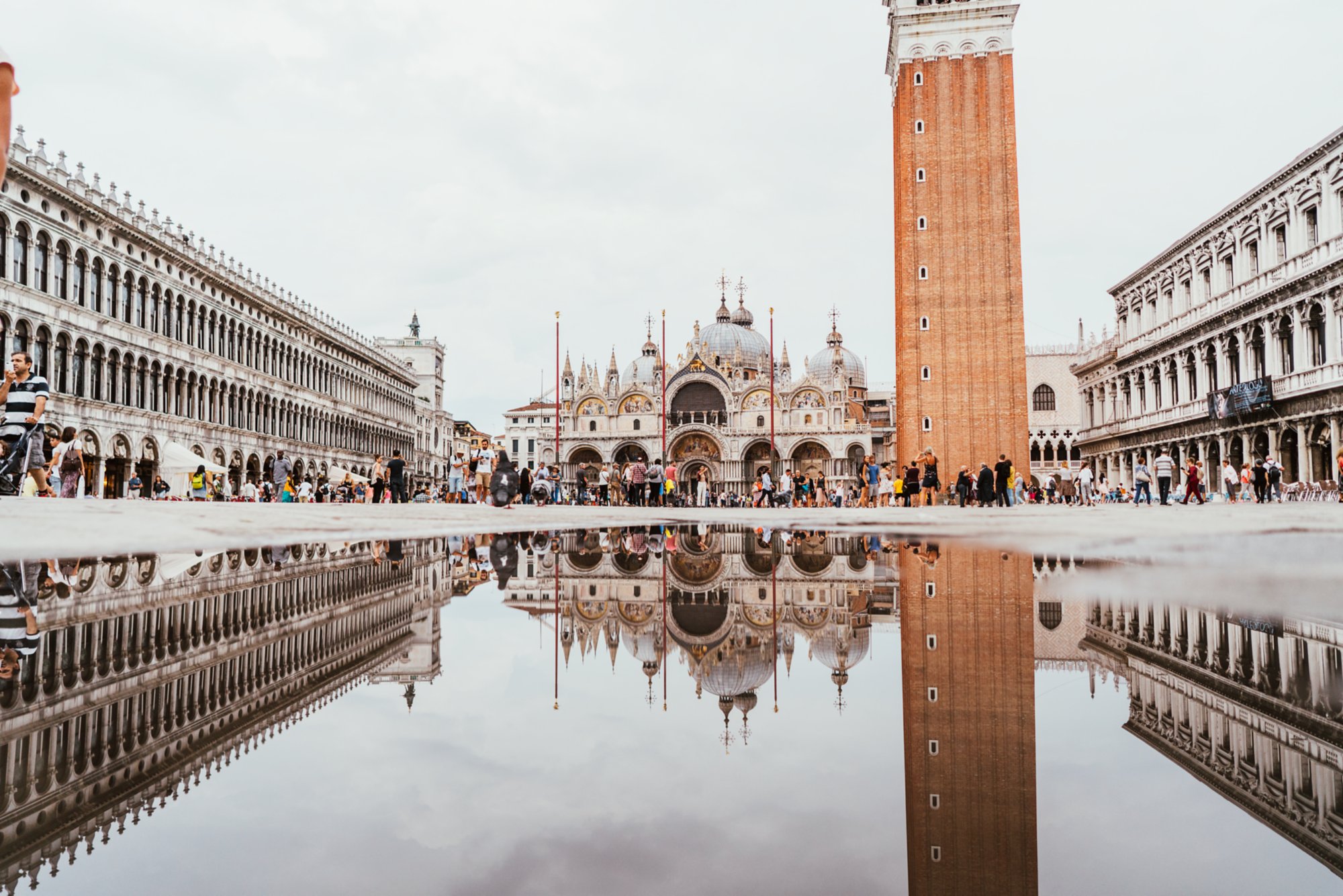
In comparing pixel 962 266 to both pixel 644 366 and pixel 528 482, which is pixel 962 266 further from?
pixel 644 366

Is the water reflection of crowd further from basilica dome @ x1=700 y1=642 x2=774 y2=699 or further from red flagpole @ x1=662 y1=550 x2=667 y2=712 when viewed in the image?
basilica dome @ x1=700 y1=642 x2=774 y2=699

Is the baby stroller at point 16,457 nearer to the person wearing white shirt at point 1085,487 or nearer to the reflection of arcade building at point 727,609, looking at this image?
the reflection of arcade building at point 727,609

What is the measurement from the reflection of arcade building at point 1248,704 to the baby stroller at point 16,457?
11.5 metres

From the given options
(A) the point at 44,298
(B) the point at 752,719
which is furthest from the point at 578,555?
(A) the point at 44,298

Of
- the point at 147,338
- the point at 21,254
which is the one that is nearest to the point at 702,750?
the point at 21,254

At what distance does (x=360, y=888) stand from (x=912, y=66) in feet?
149

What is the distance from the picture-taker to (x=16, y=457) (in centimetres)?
1073

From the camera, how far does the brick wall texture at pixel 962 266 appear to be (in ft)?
133

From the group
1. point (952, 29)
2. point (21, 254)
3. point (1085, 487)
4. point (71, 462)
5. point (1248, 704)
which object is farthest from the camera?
point (952, 29)

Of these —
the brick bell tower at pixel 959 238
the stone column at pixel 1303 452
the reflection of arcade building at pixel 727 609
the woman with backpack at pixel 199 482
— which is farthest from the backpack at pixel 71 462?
the stone column at pixel 1303 452

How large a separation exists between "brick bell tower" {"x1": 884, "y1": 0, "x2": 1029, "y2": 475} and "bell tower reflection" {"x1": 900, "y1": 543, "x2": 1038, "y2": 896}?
39.0 meters

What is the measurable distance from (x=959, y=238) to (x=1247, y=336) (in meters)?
12.3

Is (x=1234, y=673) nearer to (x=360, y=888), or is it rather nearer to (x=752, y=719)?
(x=752, y=719)

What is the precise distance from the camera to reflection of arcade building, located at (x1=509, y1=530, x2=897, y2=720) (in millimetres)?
2439
